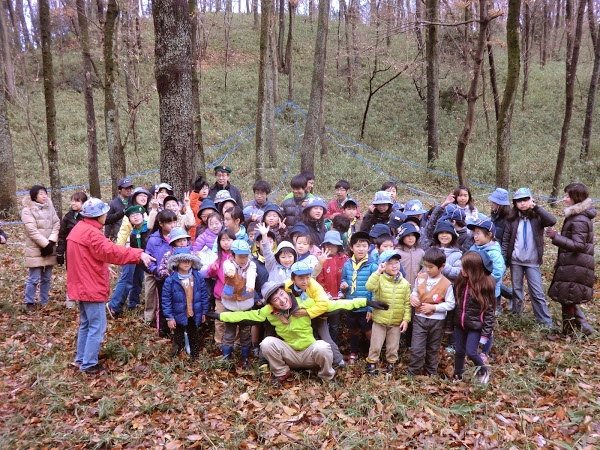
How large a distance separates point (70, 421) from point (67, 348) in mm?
1709

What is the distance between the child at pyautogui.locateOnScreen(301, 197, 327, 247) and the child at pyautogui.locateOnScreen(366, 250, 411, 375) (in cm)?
150

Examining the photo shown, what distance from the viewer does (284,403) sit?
4703 mm

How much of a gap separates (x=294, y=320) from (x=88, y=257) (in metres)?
2.58

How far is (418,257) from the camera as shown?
19.3 ft

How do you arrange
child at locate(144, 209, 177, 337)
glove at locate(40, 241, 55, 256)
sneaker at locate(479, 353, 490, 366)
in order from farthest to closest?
glove at locate(40, 241, 55, 256), child at locate(144, 209, 177, 337), sneaker at locate(479, 353, 490, 366)

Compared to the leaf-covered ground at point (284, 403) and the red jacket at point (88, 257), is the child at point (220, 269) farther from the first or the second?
the red jacket at point (88, 257)

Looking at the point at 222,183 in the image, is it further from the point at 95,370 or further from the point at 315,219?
the point at 95,370

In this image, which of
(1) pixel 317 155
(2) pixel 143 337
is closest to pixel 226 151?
(1) pixel 317 155

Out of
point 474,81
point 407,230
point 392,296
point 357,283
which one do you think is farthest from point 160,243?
point 474,81

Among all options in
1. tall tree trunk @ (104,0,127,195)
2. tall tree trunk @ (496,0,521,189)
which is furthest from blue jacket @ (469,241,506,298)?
tall tree trunk @ (104,0,127,195)

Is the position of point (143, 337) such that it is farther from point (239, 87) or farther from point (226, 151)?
point (239, 87)

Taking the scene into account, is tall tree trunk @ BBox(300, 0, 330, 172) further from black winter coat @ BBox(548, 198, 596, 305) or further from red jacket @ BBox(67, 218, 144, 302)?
red jacket @ BBox(67, 218, 144, 302)

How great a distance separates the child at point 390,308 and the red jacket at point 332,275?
626mm

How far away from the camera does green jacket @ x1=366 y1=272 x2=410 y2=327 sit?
5.24 metres
